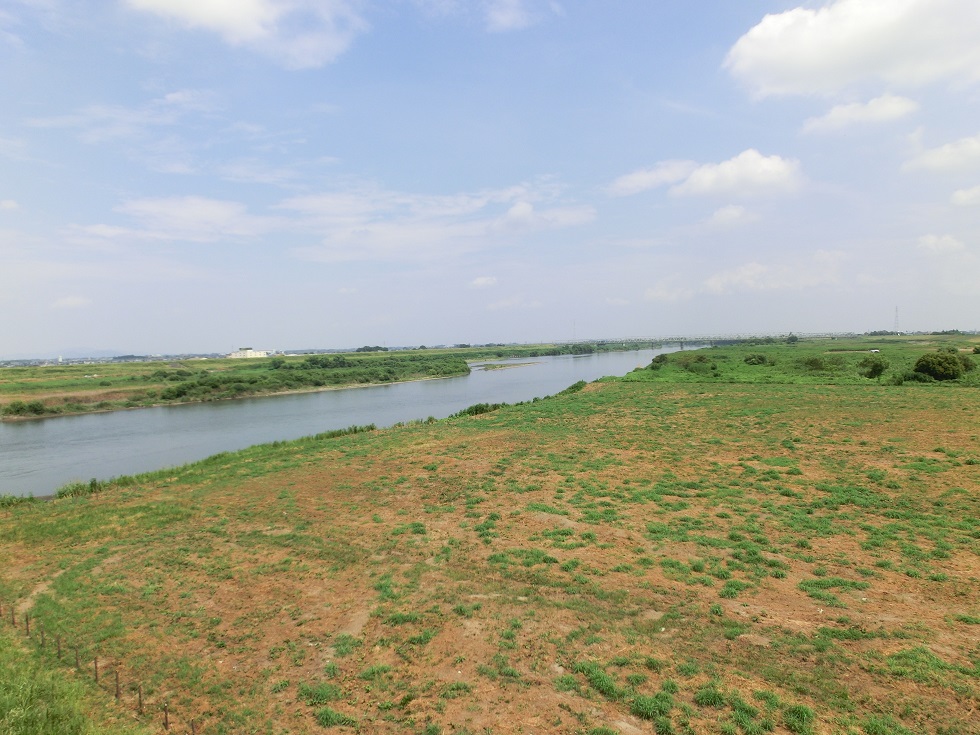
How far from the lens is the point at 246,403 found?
64625 mm

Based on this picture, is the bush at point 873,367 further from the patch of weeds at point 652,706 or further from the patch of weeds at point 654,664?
the patch of weeds at point 652,706

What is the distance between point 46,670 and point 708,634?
10758 millimetres

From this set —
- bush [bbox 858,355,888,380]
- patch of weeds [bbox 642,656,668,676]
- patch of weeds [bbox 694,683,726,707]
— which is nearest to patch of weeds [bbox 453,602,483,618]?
patch of weeds [bbox 642,656,668,676]

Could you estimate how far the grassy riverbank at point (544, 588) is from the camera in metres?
6.54

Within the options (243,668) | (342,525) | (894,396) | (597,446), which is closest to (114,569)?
(342,525)

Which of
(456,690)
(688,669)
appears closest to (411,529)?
(456,690)

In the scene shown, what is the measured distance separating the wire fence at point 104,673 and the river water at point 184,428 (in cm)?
1815

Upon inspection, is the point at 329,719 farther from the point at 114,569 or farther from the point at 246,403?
the point at 246,403

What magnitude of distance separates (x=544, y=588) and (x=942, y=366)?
45174 mm

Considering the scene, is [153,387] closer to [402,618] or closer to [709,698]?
[402,618]

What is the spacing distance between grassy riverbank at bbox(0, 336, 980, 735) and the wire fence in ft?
0.28

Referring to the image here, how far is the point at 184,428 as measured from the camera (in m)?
46.2

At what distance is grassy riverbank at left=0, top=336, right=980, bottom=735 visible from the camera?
21.5 ft

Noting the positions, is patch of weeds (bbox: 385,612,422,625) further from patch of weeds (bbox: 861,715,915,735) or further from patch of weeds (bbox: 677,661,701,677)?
patch of weeds (bbox: 861,715,915,735)
